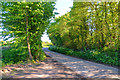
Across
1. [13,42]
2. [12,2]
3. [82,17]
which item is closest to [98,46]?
[82,17]

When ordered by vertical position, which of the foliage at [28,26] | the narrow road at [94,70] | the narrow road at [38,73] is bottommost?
the narrow road at [94,70]

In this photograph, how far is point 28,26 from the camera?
6.15 metres

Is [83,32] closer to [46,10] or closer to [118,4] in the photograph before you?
[118,4]

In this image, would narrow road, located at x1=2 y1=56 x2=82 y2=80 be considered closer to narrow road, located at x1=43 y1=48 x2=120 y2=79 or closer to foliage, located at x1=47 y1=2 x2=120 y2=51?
narrow road, located at x1=43 y1=48 x2=120 y2=79

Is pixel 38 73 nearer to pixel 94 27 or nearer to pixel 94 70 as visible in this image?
pixel 94 70

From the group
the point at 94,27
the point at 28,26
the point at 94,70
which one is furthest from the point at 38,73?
the point at 94,27

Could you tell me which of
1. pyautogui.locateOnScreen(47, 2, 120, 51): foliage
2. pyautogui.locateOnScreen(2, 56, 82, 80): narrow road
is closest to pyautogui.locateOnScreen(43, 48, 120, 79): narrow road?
pyautogui.locateOnScreen(2, 56, 82, 80): narrow road

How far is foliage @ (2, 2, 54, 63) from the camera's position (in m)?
5.85

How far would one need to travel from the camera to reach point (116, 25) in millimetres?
6918

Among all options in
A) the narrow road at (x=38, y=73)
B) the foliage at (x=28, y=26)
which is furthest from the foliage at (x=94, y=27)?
the narrow road at (x=38, y=73)

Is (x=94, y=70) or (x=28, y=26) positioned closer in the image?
(x=94, y=70)

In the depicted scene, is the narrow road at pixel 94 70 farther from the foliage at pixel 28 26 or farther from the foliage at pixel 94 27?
the foliage at pixel 28 26

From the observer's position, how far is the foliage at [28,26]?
585cm

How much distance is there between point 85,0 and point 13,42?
287 inches
